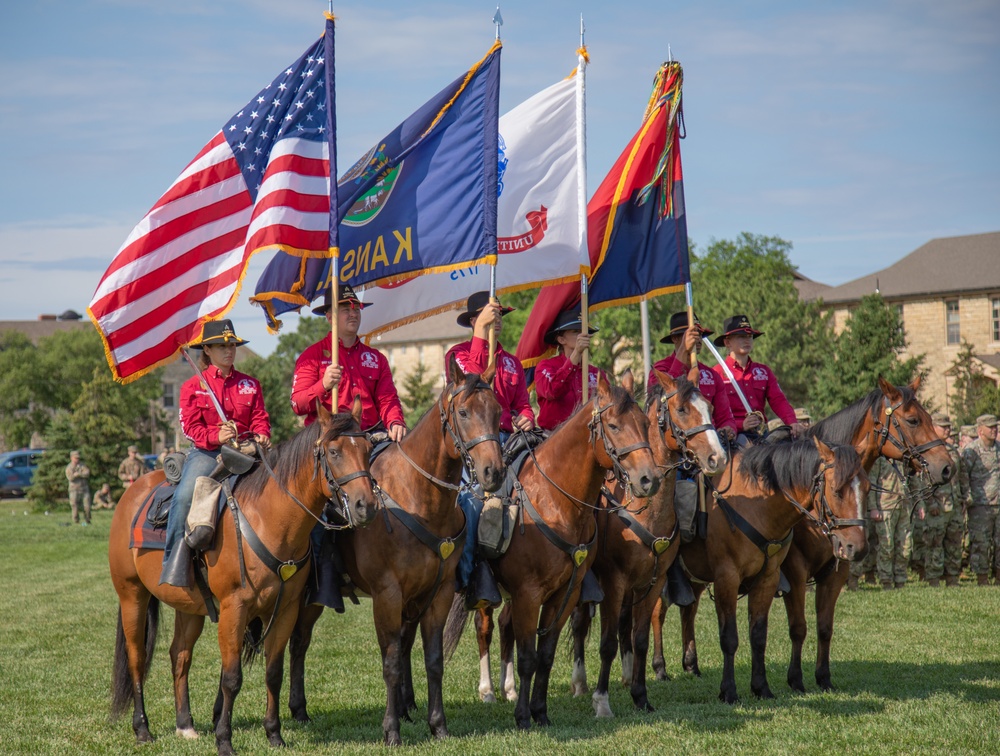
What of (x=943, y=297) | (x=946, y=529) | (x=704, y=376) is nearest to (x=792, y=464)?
(x=704, y=376)

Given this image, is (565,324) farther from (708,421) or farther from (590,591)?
(590,591)

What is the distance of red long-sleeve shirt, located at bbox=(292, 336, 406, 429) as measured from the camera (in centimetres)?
872

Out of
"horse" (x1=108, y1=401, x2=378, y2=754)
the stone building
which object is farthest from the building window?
"horse" (x1=108, y1=401, x2=378, y2=754)

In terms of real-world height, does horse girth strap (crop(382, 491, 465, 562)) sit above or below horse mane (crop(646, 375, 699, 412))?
below

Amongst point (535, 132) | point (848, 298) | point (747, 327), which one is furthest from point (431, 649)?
point (848, 298)

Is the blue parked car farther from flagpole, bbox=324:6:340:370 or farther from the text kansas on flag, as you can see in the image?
flagpole, bbox=324:6:340:370

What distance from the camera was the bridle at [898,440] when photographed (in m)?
9.85

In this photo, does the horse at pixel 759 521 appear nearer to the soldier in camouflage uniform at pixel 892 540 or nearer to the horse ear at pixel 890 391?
the horse ear at pixel 890 391

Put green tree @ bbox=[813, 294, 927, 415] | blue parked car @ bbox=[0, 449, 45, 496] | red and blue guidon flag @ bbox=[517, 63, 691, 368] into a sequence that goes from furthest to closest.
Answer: blue parked car @ bbox=[0, 449, 45, 496]
green tree @ bbox=[813, 294, 927, 415]
red and blue guidon flag @ bbox=[517, 63, 691, 368]

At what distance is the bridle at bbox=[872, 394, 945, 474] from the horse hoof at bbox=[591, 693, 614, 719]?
3618 millimetres

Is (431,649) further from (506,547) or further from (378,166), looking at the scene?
(378,166)

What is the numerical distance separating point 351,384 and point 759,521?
12.9ft

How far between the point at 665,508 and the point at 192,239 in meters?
4.84

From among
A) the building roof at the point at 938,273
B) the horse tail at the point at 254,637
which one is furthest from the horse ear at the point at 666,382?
the building roof at the point at 938,273
